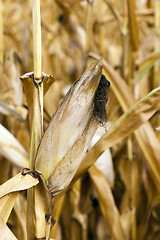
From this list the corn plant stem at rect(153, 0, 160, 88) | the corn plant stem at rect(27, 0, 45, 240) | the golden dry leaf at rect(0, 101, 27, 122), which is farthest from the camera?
the corn plant stem at rect(153, 0, 160, 88)

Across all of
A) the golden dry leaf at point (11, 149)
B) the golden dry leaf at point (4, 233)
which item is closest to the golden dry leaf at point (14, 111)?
the golden dry leaf at point (11, 149)

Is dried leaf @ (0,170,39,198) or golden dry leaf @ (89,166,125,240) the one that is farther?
golden dry leaf @ (89,166,125,240)

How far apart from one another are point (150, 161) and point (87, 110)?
24 cm

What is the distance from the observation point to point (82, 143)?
0.30m

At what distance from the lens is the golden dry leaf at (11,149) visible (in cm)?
34

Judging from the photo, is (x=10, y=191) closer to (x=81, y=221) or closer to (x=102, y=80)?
(x=102, y=80)

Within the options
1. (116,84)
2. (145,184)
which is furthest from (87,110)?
(145,184)

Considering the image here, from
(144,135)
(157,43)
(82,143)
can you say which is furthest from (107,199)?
(157,43)

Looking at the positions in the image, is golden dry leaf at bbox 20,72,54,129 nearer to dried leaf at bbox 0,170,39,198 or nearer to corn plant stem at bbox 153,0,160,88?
dried leaf at bbox 0,170,39,198

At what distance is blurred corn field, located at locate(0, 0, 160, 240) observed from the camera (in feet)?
0.96

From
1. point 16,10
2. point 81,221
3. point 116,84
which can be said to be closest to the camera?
point 116,84

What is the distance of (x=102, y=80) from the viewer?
293 millimetres

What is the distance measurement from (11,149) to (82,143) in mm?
104

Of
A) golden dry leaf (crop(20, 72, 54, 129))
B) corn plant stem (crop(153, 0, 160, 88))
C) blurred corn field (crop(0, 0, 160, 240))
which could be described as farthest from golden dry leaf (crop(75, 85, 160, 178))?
corn plant stem (crop(153, 0, 160, 88))
